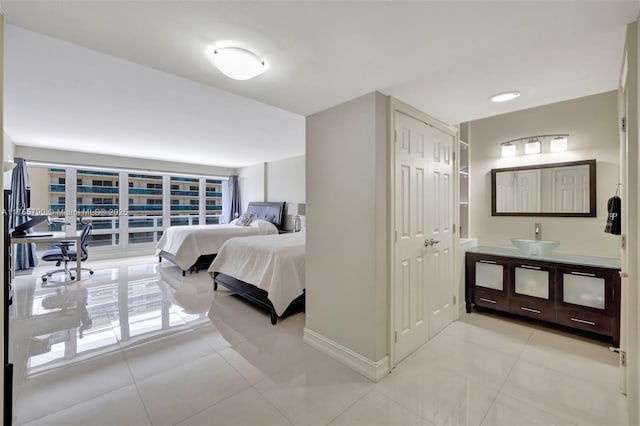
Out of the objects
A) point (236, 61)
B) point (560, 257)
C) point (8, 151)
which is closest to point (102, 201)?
point (8, 151)

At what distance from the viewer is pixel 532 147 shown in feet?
10.5

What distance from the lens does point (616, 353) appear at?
233 cm

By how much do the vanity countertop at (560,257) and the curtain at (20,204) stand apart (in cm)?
756

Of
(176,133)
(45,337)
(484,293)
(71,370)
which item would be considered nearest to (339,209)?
(484,293)

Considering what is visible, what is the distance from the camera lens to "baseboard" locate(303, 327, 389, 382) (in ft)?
6.72

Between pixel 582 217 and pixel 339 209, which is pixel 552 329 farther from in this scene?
pixel 339 209

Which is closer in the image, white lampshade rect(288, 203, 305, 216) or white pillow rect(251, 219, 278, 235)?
white lampshade rect(288, 203, 305, 216)

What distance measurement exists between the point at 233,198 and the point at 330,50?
7154 mm

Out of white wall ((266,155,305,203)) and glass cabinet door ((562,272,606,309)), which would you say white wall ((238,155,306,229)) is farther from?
glass cabinet door ((562,272,606,309))

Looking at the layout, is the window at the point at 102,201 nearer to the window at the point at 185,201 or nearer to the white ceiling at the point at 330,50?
the window at the point at 185,201

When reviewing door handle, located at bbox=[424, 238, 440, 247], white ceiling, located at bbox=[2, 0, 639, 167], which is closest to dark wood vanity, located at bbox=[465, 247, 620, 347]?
door handle, located at bbox=[424, 238, 440, 247]

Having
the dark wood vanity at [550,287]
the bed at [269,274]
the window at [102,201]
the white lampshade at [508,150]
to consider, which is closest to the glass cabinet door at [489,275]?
the dark wood vanity at [550,287]

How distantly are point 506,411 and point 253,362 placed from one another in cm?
178

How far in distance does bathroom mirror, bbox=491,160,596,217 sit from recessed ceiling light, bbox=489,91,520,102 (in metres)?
1.50
